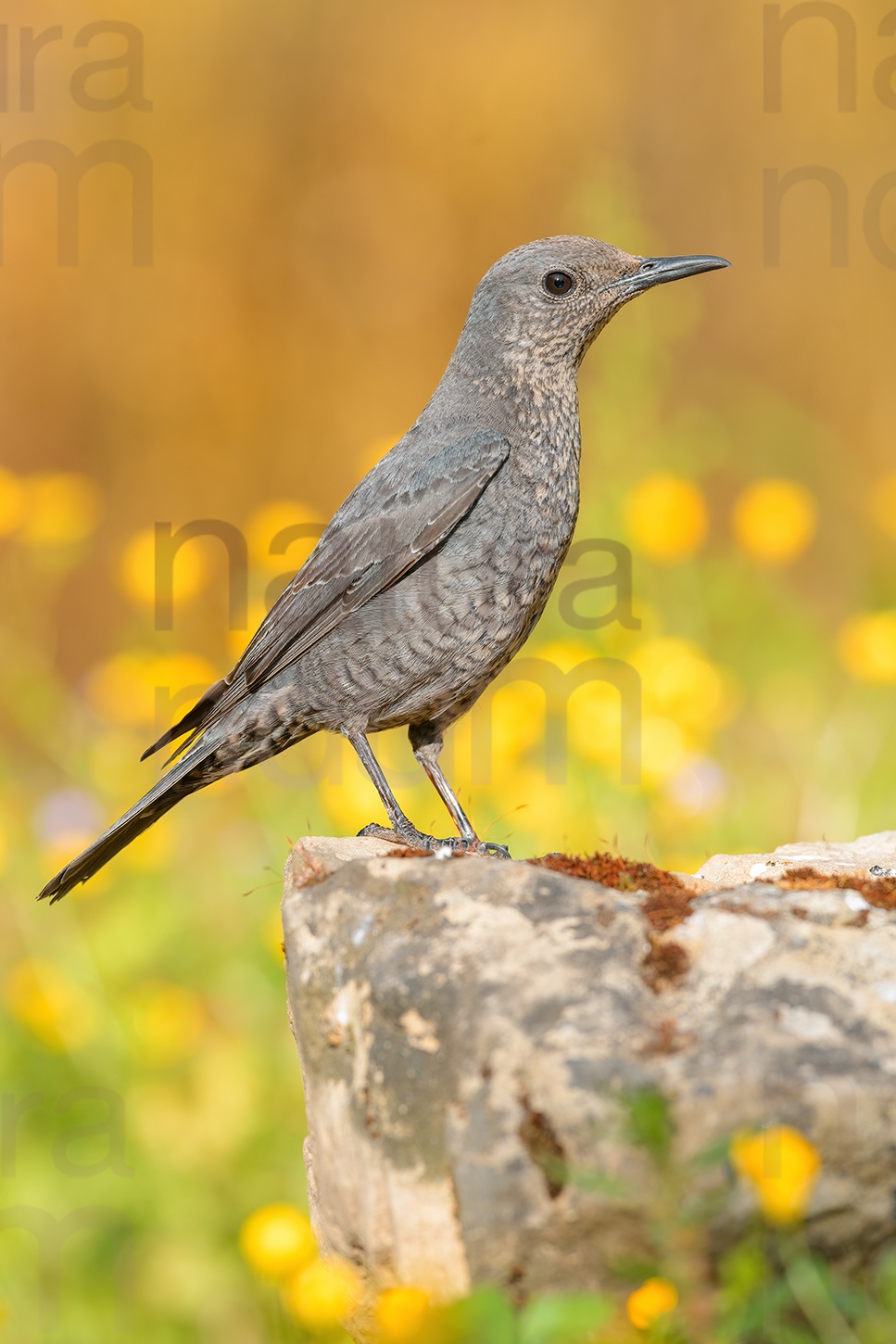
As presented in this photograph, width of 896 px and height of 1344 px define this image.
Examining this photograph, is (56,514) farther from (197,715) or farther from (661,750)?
(661,750)

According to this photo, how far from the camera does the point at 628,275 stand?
4.55m

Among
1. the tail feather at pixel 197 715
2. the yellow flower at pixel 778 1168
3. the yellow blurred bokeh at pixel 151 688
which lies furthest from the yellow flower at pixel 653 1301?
the yellow blurred bokeh at pixel 151 688

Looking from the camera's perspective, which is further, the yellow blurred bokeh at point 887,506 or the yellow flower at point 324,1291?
the yellow blurred bokeh at point 887,506

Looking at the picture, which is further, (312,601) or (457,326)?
(457,326)

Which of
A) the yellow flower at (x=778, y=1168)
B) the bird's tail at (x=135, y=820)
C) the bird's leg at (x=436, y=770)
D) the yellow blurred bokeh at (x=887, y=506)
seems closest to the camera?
the yellow flower at (x=778, y=1168)

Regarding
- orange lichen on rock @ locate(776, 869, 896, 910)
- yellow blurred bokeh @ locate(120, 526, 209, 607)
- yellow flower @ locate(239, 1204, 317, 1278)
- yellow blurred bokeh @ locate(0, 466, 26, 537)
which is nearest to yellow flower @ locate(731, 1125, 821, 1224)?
orange lichen on rock @ locate(776, 869, 896, 910)

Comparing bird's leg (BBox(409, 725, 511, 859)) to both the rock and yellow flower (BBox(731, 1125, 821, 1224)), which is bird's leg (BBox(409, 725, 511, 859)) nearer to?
the rock

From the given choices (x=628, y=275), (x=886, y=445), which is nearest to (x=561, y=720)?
(x=628, y=275)

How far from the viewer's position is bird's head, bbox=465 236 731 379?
4.46 metres

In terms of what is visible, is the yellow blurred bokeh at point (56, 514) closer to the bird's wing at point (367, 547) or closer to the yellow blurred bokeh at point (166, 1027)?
the bird's wing at point (367, 547)

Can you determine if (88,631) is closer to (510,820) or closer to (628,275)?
(510,820)

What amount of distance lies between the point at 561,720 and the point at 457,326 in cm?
604

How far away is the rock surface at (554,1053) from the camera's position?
7.57ft

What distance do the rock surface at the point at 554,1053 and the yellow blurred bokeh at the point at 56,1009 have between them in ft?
7.06
